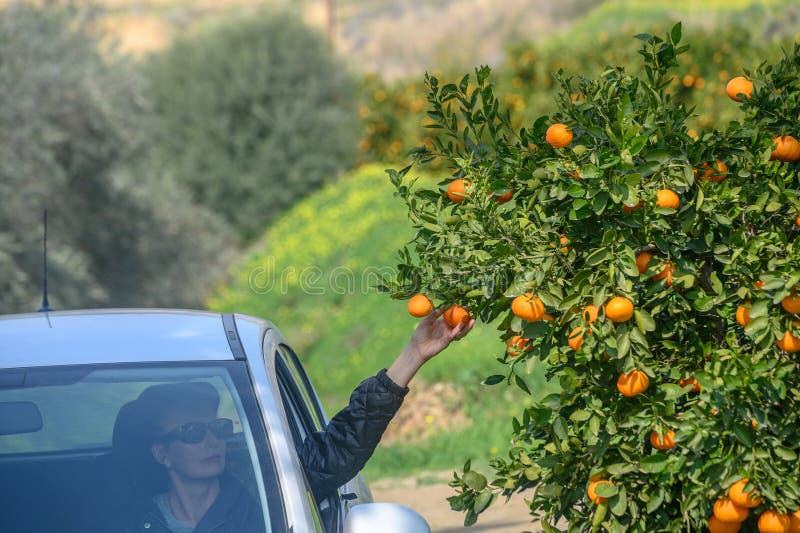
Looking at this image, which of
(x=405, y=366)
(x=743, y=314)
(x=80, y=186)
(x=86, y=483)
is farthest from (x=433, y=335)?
(x=80, y=186)

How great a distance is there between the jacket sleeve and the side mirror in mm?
323

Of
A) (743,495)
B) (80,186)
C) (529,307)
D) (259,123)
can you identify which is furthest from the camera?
(259,123)

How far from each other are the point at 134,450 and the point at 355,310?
10913mm

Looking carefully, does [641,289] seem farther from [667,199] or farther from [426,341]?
[426,341]

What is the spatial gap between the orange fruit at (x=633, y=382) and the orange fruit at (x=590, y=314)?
145mm

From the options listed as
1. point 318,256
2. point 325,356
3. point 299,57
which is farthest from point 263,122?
point 325,356

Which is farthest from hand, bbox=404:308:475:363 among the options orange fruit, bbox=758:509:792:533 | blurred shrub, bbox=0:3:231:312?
blurred shrub, bbox=0:3:231:312

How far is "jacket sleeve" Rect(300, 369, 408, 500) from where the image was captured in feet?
9.48

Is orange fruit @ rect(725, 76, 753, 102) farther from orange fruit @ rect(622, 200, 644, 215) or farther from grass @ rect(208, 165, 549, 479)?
grass @ rect(208, 165, 549, 479)

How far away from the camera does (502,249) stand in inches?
94.0

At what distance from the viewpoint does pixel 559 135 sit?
2549mm

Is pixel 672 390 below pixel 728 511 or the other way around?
the other way around

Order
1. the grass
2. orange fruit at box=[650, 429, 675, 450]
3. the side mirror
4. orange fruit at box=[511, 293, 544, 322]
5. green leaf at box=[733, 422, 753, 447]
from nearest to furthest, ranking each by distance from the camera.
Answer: green leaf at box=[733, 422, 753, 447]
orange fruit at box=[650, 429, 675, 450]
orange fruit at box=[511, 293, 544, 322]
the side mirror
the grass

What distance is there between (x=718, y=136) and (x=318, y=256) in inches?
550
